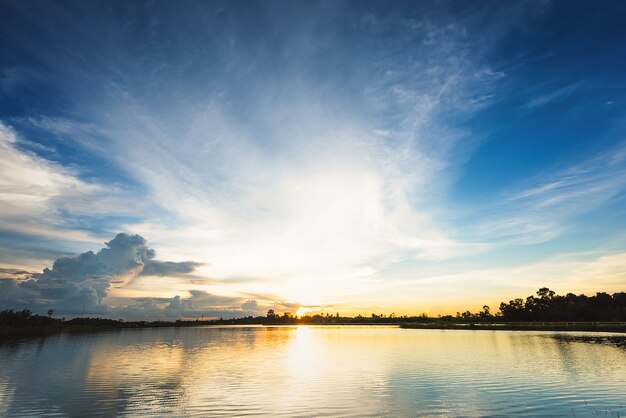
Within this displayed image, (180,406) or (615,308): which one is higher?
(615,308)

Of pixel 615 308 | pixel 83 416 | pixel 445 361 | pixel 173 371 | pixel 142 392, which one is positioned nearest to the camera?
pixel 83 416

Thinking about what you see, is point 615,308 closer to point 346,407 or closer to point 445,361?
point 445,361

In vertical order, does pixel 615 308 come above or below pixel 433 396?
above

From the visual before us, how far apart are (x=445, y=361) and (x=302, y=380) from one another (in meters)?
27.4

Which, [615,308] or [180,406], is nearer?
[180,406]

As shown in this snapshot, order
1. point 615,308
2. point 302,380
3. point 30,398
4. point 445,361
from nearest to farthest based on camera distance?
point 30,398 < point 302,380 < point 445,361 < point 615,308

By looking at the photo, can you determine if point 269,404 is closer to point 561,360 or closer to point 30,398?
point 30,398

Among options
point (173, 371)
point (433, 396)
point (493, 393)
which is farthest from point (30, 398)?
point (493, 393)

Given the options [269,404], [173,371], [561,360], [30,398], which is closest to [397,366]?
[561,360]

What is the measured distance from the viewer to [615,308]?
15938 cm

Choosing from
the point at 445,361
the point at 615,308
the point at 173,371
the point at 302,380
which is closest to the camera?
the point at 302,380

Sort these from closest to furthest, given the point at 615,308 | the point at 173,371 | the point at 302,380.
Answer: the point at 302,380 → the point at 173,371 → the point at 615,308

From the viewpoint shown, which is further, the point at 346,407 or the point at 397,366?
the point at 397,366

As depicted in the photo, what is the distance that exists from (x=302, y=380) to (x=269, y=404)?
44.6 feet
